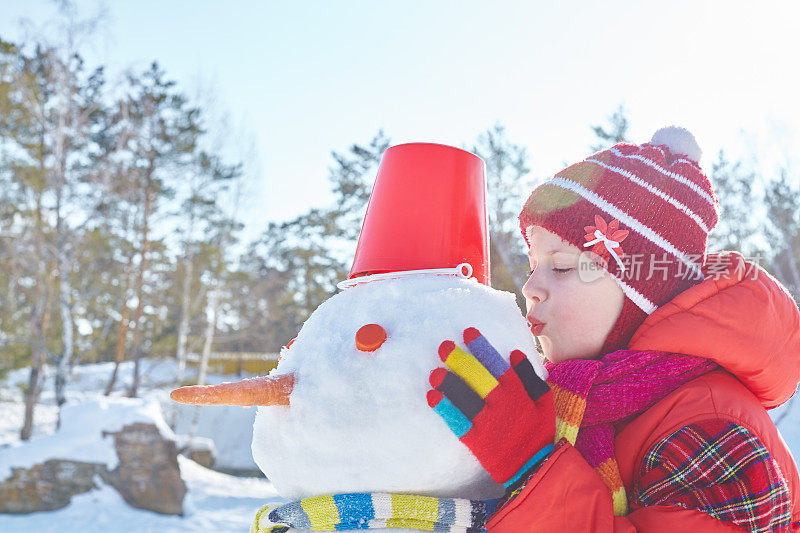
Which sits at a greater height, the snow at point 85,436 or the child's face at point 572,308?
the child's face at point 572,308

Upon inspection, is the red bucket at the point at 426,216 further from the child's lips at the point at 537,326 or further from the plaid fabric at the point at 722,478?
the plaid fabric at the point at 722,478

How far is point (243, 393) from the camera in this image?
0.89m

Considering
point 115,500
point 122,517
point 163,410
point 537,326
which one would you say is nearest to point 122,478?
point 115,500

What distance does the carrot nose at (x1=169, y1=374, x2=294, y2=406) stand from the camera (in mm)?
883

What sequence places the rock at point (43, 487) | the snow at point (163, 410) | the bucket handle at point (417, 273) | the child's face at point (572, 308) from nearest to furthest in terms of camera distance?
the bucket handle at point (417, 273) → the child's face at point (572, 308) → the rock at point (43, 487) → the snow at point (163, 410)

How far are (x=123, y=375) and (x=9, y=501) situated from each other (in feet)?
43.0

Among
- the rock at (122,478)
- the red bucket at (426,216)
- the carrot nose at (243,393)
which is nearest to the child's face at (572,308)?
Answer: the red bucket at (426,216)

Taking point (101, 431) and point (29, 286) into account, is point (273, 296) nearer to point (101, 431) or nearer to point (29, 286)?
point (29, 286)

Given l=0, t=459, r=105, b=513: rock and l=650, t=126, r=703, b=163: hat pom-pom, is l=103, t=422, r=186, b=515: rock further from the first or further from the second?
l=650, t=126, r=703, b=163: hat pom-pom

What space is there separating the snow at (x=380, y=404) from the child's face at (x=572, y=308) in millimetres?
235

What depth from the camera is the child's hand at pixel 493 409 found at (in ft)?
2.71

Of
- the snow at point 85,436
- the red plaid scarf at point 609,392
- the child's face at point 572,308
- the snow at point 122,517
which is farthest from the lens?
the snow at point 85,436

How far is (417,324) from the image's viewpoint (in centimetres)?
92

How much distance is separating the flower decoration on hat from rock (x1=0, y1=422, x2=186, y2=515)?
8.04 m
